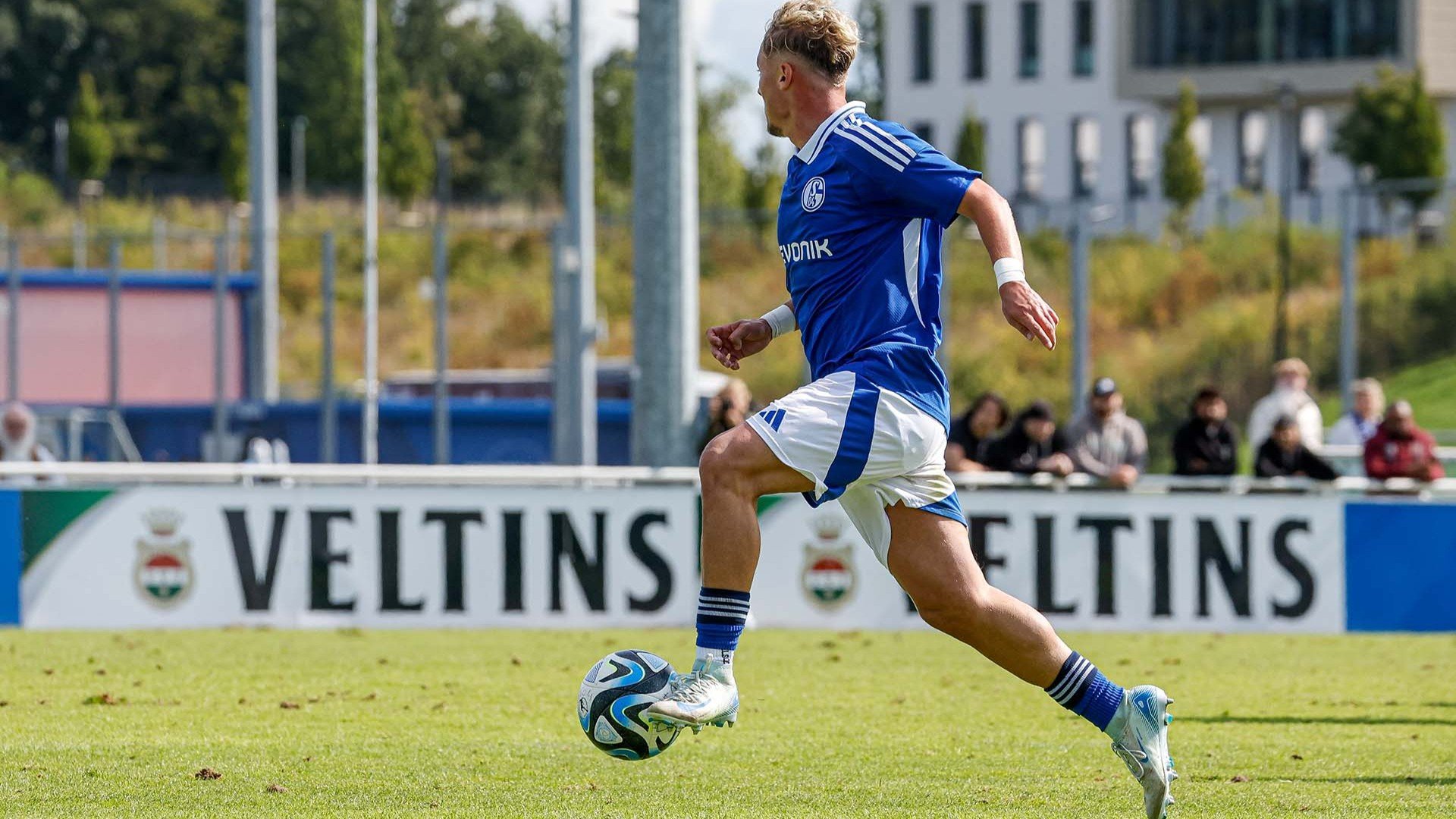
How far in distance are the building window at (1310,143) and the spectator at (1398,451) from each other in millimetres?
41487

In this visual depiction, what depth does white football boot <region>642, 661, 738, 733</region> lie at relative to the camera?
18.0ft

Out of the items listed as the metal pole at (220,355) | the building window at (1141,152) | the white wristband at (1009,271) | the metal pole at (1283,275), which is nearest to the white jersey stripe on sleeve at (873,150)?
the white wristband at (1009,271)

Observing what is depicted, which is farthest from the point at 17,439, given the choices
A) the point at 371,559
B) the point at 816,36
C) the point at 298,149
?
the point at 298,149

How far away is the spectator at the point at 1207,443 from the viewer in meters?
→ 14.9

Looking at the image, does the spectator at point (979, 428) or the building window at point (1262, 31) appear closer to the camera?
the spectator at point (979, 428)

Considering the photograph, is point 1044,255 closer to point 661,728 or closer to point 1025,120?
point 661,728

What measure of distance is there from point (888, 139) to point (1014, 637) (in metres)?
1.37

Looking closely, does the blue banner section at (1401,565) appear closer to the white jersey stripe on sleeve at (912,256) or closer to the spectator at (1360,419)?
the spectator at (1360,419)

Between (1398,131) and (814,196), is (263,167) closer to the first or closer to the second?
(814,196)

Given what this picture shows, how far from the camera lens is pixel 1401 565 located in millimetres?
14109

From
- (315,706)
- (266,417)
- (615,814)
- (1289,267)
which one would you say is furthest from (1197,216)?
(615,814)

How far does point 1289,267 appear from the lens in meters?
30.4

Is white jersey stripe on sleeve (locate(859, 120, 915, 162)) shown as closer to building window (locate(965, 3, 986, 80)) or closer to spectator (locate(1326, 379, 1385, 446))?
spectator (locate(1326, 379, 1385, 446))

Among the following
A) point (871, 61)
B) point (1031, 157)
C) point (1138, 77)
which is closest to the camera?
point (1138, 77)
